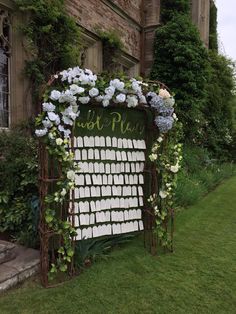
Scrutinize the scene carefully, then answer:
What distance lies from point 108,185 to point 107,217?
36 cm

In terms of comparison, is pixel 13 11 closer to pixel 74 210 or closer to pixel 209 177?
pixel 74 210

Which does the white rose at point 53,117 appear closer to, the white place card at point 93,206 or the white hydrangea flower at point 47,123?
the white hydrangea flower at point 47,123

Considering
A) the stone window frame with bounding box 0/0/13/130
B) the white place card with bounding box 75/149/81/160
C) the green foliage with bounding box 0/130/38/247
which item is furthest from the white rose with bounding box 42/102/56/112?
the stone window frame with bounding box 0/0/13/130

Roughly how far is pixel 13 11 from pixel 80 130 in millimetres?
2683

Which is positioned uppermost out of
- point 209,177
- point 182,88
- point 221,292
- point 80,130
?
point 182,88

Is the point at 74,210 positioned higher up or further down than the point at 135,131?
further down

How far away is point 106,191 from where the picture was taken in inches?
142

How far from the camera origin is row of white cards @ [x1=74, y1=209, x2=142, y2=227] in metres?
3.38

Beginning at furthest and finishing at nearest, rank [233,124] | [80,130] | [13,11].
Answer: [233,124] < [13,11] < [80,130]

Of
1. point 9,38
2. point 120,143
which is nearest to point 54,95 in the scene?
point 120,143

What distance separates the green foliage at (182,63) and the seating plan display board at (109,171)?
4.94 m

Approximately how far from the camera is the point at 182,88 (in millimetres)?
8547

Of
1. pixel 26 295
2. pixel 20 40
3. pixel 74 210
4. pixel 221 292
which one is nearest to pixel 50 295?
pixel 26 295

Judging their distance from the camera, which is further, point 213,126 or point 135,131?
point 213,126
